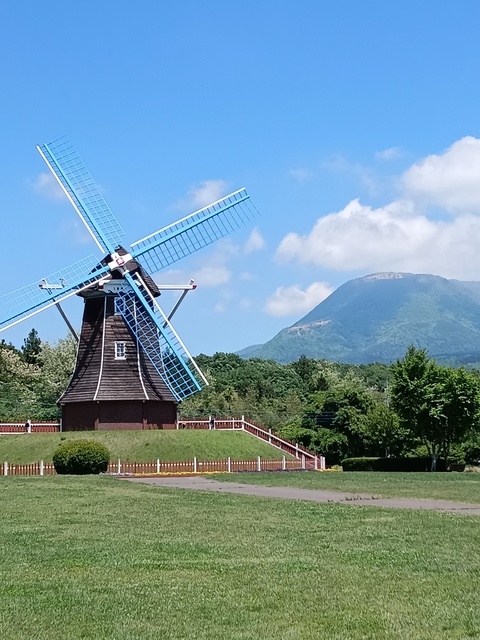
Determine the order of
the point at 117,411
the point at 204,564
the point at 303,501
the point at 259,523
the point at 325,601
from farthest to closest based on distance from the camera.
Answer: the point at 117,411 < the point at 303,501 < the point at 259,523 < the point at 204,564 < the point at 325,601

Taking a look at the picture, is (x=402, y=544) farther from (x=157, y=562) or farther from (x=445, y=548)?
(x=157, y=562)

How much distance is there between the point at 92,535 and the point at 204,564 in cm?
390

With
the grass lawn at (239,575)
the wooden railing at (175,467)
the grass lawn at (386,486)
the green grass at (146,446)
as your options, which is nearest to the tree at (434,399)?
the wooden railing at (175,467)

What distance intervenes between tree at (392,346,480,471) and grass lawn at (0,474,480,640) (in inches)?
1086

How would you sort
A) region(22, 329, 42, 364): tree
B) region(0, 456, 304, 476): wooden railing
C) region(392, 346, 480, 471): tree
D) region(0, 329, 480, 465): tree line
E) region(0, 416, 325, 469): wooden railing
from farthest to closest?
region(22, 329, 42, 364): tree < region(0, 416, 325, 469): wooden railing < region(0, 329, 480, 465): tree line < region(392, 346, 480, 471): tree < region(0, 456, 304, 476): wooden railing

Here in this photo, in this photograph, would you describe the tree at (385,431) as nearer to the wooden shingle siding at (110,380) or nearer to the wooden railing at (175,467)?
the wooden railing at (175,467)

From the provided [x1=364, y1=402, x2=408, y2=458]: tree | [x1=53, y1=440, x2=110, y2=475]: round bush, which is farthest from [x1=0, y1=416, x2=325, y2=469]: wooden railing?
[x1=53, y1=440, x2=110, y2=475]: round bush

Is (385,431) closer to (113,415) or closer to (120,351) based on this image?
(113,415)

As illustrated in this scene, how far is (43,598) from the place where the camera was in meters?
9.66

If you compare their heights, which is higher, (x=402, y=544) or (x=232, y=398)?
(x=232, y=398)

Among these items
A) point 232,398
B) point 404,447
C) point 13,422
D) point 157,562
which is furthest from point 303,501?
point 232,398

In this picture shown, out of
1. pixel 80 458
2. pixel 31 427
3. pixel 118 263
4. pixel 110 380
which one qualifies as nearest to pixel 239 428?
pixel 110 380

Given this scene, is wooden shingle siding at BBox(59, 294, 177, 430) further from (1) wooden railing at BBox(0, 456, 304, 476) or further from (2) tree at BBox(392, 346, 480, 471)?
(2) tree at BBox(392, 346, 480, 471)

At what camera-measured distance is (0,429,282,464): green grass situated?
144 ft
